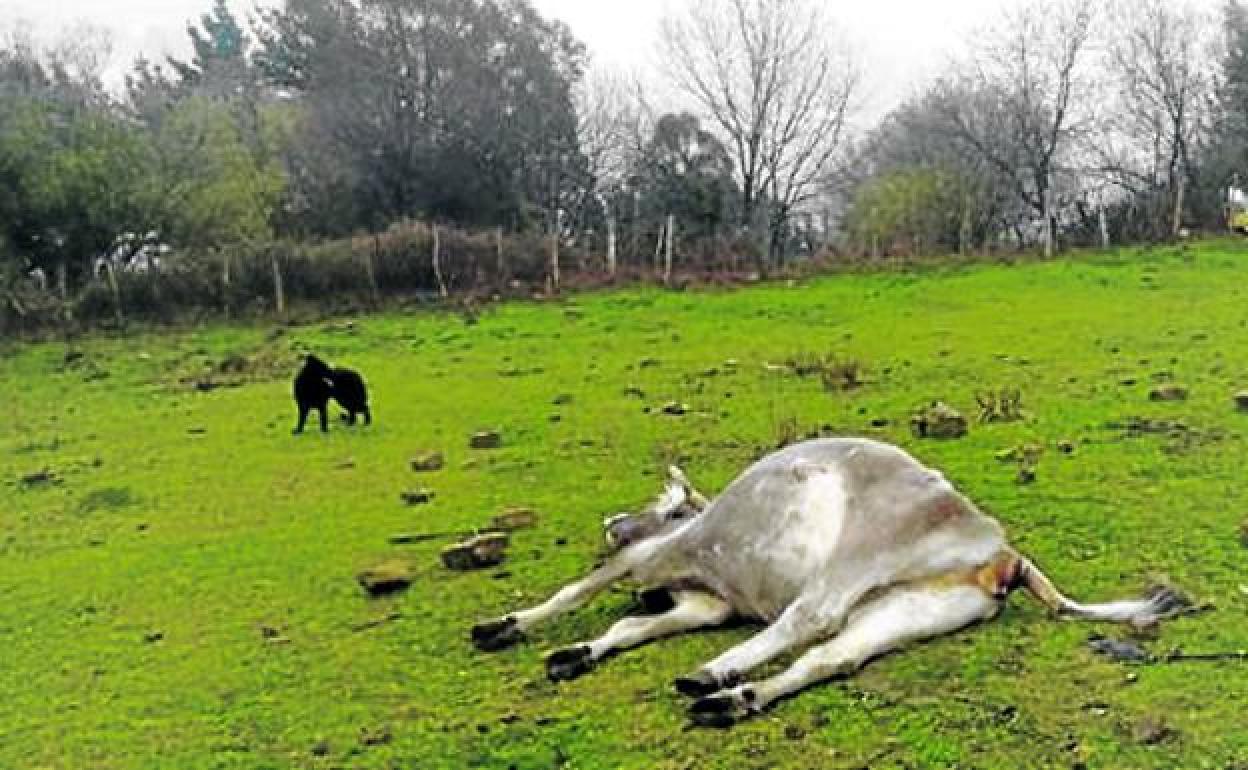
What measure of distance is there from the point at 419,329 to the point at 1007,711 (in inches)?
666

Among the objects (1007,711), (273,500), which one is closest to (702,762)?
(1007,711)

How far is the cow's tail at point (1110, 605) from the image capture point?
4.89 metres

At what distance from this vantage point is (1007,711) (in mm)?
4203

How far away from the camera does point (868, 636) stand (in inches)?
182

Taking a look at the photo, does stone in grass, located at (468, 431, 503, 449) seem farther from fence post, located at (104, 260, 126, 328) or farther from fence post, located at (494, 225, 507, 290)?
fence post, located at (104, 260, 126, 328)

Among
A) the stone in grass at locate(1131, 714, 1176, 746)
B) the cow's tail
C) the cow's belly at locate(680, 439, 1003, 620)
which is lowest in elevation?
the stone in grass at locate(1131, 714, 1176, 746)

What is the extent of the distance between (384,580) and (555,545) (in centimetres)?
98

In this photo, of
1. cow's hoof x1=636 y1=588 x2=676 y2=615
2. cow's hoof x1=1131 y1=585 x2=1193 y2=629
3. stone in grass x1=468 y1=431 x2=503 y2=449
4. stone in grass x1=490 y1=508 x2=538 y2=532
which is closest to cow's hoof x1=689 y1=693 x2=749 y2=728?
cow's hoof x1=636 y1=588 x2=676 y2=615

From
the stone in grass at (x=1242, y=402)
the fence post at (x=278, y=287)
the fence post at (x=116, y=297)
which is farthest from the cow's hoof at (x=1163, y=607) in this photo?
the fence post at (x=116, y=297)

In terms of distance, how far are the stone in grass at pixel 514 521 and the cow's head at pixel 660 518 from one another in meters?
1.43

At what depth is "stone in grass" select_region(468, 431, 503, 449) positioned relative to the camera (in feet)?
36.1

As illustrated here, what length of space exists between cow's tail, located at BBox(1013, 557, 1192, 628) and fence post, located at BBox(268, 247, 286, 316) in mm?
19561

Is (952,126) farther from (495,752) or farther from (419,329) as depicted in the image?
(495,752)

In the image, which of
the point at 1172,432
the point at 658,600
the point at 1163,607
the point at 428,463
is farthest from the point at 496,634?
the point at 1172,432
